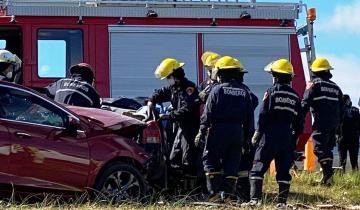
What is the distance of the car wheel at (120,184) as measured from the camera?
854cm

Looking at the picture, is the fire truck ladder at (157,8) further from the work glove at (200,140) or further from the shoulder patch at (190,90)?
the work glove at (200,140)

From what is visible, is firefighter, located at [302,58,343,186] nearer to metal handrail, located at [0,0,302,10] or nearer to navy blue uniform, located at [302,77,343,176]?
→ navy blue uniform, located at [302,77,343,176]

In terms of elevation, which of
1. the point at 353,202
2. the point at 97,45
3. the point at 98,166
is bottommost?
the point at 353,202

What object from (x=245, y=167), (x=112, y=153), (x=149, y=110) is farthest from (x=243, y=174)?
(x=112, y=153)

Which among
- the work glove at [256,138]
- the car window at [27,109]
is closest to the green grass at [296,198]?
the work glove at [256,138]

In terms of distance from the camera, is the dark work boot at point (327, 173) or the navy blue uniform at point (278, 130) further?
the dark work boot at point (327, 173)

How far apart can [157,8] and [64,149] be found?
546 centimetres

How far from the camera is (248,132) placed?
31.0 ft

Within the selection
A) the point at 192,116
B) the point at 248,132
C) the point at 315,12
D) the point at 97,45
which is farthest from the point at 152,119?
the point at 315,12

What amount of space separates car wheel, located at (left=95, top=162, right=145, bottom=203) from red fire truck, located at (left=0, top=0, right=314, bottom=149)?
4.21 metres

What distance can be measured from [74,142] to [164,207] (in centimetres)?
121

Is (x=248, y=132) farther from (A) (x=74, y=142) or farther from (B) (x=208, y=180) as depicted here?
(A) (x=74, y=142)

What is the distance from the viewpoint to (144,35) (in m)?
13.2

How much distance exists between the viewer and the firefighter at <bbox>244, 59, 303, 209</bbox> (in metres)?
9.12
